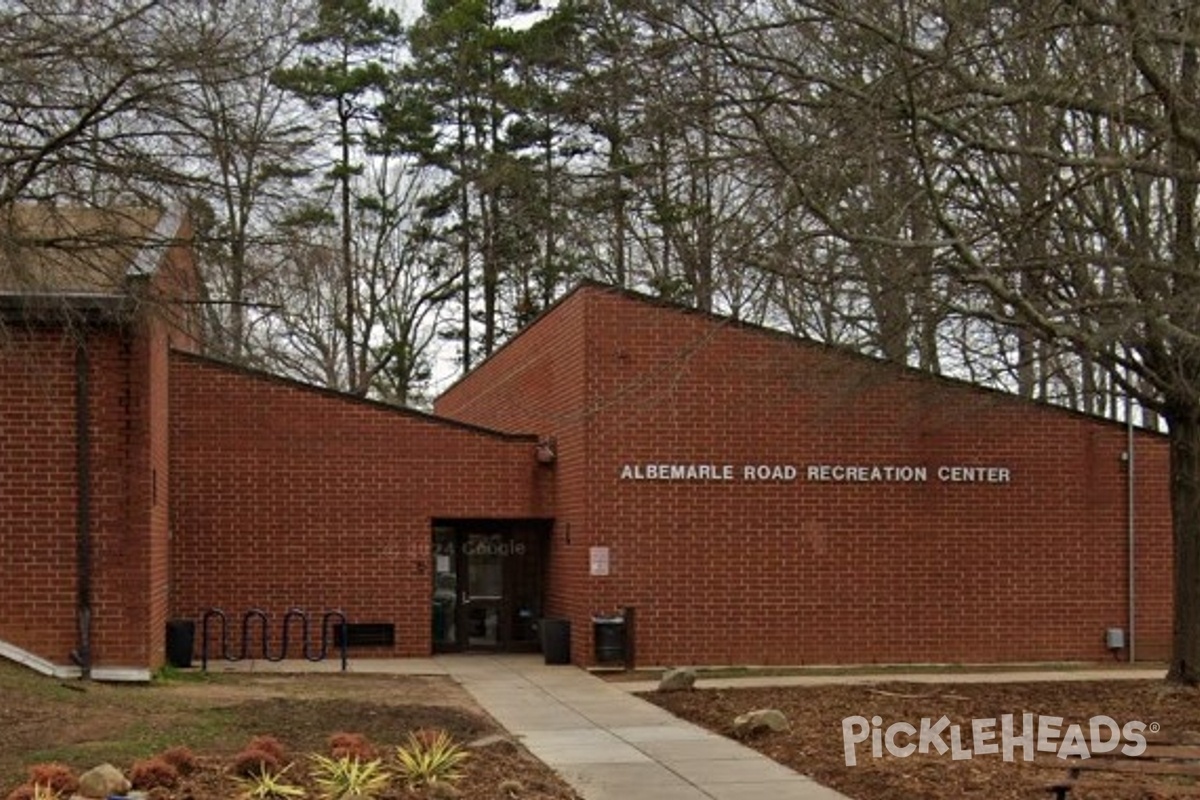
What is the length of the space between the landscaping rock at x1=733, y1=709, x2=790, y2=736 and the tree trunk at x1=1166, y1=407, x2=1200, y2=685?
6.13 m

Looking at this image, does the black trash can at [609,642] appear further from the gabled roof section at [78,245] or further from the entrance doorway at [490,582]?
the gabled roof section at [78,245]

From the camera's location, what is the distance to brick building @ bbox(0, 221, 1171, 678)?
884 inches

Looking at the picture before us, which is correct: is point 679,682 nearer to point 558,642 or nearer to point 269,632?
point 558,642

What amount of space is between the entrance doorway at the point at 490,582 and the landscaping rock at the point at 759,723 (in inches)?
450

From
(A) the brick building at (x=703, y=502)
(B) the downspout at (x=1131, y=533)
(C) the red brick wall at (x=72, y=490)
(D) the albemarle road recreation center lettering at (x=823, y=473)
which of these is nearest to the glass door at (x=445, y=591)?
(A) the brick building at (x=703, y=502)

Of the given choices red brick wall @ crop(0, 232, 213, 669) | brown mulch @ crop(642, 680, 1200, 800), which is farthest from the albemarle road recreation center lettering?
red brick wall @ crop(0, 232, 213, 669)

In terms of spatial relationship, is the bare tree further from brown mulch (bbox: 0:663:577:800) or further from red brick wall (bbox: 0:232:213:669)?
red brick wall (bbox: 0:232:213:669)

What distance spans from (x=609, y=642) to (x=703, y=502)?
2.49 meters

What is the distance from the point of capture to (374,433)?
23953 mm

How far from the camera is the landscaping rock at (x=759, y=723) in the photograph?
1412cm

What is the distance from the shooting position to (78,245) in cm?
1283

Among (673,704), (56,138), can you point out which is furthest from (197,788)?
(673,704)

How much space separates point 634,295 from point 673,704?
7.17 m

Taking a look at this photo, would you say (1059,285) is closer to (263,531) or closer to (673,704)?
(673,704)
